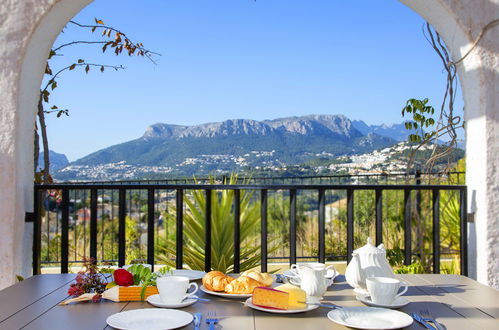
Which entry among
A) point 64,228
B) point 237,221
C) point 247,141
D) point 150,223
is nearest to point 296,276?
point 237,221

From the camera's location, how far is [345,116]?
86.4 feet

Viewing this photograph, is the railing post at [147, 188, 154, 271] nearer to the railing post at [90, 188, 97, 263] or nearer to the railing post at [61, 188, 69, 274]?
the railing post at [90, 188, 97, 263]

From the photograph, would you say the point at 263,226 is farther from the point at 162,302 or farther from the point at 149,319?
the point at 149,319

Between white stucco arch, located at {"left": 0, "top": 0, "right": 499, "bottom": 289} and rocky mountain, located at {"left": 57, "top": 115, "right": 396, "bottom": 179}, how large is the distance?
16206 millimetres

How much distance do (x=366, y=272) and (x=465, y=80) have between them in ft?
6.51

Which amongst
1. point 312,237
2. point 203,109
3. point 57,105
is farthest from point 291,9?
point 57,105

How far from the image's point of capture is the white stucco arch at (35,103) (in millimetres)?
2689

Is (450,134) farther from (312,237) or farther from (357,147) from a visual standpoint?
(357,147)

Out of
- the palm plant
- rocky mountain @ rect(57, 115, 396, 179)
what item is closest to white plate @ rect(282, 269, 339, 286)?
the palm plant

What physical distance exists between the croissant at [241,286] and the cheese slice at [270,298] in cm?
14

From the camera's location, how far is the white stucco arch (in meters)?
2.69

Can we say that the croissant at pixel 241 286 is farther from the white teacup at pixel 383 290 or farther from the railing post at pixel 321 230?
the railing post at pixel 321 230

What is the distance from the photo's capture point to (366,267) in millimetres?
1485

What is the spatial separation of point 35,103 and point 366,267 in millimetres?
2236
